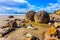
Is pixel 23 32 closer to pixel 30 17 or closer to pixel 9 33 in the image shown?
pixel 9 33

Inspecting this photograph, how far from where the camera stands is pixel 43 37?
852 cm

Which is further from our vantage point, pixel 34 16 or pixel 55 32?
pixel 34 16

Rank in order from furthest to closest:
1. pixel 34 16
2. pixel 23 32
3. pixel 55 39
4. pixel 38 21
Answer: pixel 34 16 → pixel 38 21 → pixel 23 32 → pixel 55 39

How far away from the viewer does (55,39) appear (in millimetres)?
8102

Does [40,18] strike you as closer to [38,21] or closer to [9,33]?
[38,21]

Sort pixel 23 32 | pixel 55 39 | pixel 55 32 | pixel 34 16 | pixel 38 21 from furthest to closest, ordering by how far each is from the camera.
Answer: pixel 34 16 < pixel 38 21 < pixel 23 32 < pixel 55 32 < pixel 55 39

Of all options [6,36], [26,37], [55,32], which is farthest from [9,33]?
[55,32]

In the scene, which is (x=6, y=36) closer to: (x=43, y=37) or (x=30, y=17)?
(x=43, y=37)

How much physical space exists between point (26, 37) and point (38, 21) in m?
4.73

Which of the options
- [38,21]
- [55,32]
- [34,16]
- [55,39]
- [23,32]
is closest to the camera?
[55,39]

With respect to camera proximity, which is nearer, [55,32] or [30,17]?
[55,32]

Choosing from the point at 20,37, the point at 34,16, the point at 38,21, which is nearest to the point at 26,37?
the point at 20,37

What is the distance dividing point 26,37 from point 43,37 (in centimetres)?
89

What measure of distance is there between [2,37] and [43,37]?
7.11 feet
